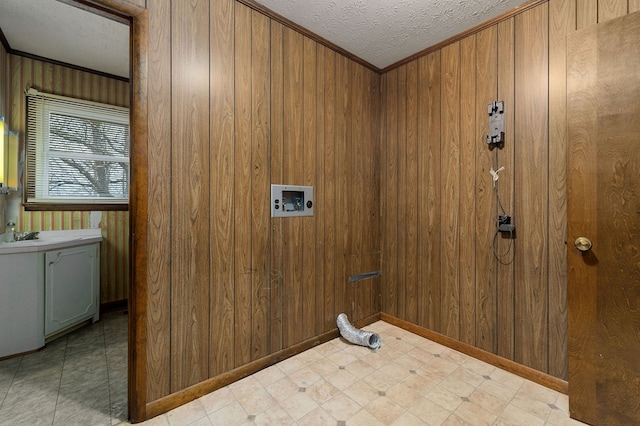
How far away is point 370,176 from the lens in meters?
2.83

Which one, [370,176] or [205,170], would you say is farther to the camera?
[370,176]

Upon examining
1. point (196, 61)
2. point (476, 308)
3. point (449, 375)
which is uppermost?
point (196, 61)

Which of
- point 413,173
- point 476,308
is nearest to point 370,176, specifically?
point 413,173

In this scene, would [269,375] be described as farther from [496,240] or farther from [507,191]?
[507,191]

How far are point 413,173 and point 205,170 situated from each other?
73.1 inches

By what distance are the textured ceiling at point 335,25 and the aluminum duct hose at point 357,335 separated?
2463mm

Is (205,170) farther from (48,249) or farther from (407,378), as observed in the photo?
(407,378)

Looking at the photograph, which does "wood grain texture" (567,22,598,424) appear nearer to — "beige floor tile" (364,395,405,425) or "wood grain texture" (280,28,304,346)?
"beige floor tile" (364,395,405,425)

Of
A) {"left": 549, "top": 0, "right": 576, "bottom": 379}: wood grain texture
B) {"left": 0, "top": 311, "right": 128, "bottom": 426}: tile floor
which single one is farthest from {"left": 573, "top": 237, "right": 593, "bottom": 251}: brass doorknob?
{"left": 0, "top": 311, "right": 128, "bottom": 426}: tile floor

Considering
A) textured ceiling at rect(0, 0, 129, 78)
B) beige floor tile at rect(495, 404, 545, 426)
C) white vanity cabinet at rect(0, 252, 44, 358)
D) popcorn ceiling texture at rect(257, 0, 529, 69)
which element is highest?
textured ceiling at rect(0, 0, 129, 78)

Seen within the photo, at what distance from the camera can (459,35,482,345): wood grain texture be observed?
88.1 inches

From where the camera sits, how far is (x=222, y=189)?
184 cm

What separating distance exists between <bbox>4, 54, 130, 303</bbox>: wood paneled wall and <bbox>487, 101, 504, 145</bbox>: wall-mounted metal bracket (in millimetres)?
3949

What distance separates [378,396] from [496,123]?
2099mm
